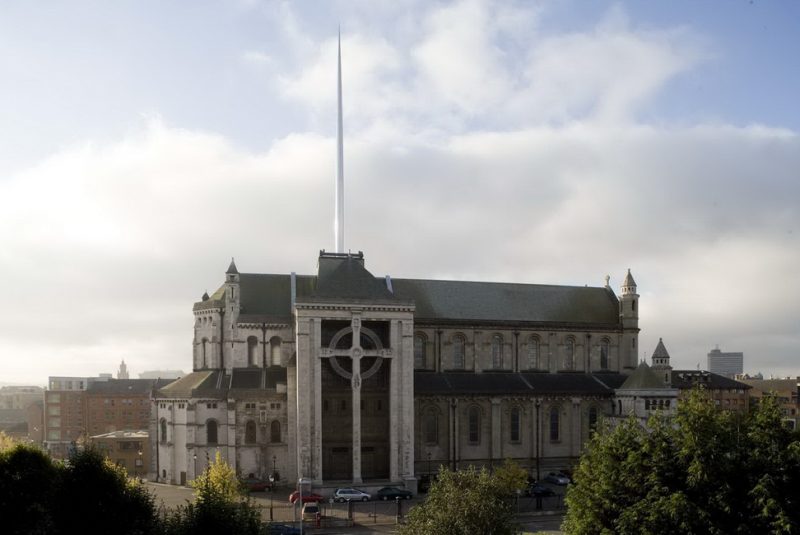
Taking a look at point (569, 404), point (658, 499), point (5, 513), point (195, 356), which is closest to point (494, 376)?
point (569, 404)

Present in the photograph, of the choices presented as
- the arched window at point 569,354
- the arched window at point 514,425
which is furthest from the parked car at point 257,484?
the arched window at point 569,354

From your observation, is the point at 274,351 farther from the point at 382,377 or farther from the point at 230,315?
the point at 382,377

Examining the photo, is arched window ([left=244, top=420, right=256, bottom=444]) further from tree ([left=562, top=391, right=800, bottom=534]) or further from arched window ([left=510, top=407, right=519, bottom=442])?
tree ([left=562, top=391, right=800, bottom=534])

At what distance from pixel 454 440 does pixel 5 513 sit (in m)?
48.4

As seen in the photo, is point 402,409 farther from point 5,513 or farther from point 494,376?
point 5,513

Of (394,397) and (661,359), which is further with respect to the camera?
(661,359)

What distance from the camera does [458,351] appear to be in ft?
261

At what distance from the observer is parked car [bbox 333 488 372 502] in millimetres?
62625

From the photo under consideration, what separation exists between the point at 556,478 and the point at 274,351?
3258 centimetres

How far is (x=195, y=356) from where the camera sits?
7588 cm

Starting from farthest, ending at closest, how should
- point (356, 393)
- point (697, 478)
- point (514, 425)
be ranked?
1. point (514, 425)
2. point (356, 393)
3. point (697, 478)

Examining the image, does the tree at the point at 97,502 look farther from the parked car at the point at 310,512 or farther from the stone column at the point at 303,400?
the stone column at the point at 303,400

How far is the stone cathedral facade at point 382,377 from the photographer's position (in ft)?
221

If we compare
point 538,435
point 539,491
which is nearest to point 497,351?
point 538,435
